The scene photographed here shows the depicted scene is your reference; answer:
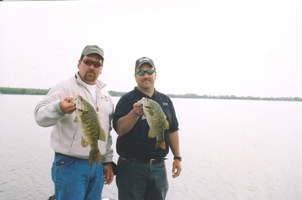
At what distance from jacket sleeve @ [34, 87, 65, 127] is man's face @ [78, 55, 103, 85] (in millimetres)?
440

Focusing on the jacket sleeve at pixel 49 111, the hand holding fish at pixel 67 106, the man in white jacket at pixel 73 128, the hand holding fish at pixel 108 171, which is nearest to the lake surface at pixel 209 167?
the hand holding fish at pixel 108 171

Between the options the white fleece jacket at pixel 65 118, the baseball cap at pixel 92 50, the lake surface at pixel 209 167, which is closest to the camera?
the white fleece jacket at pixel 65 118

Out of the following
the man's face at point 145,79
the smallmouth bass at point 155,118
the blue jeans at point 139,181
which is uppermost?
the man's face at point 145,79

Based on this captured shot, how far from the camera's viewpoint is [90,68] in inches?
130

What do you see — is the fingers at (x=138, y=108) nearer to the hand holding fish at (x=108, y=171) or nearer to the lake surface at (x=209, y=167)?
the hand holding fish at (x=108, y=171)

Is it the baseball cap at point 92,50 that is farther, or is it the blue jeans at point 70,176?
the baseball cap at point 92,50

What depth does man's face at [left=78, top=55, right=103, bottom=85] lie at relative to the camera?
3.30 meters

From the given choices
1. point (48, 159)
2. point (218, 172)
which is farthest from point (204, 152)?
point (48, 159)

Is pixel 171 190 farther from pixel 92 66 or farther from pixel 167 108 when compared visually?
pixel 92 66

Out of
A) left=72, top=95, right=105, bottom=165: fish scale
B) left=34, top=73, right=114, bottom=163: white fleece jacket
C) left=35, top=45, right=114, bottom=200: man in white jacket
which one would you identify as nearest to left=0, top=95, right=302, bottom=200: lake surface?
left=35, top=45, right=114, bottom=200: man in white jacket

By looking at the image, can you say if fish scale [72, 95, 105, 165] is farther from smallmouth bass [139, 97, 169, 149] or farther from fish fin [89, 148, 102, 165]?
smallmouth bass [139, 97, 169, 149]

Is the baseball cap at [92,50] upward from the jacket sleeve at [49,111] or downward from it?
upward

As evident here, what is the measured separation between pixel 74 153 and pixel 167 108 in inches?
59.3

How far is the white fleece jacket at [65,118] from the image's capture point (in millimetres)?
2770
